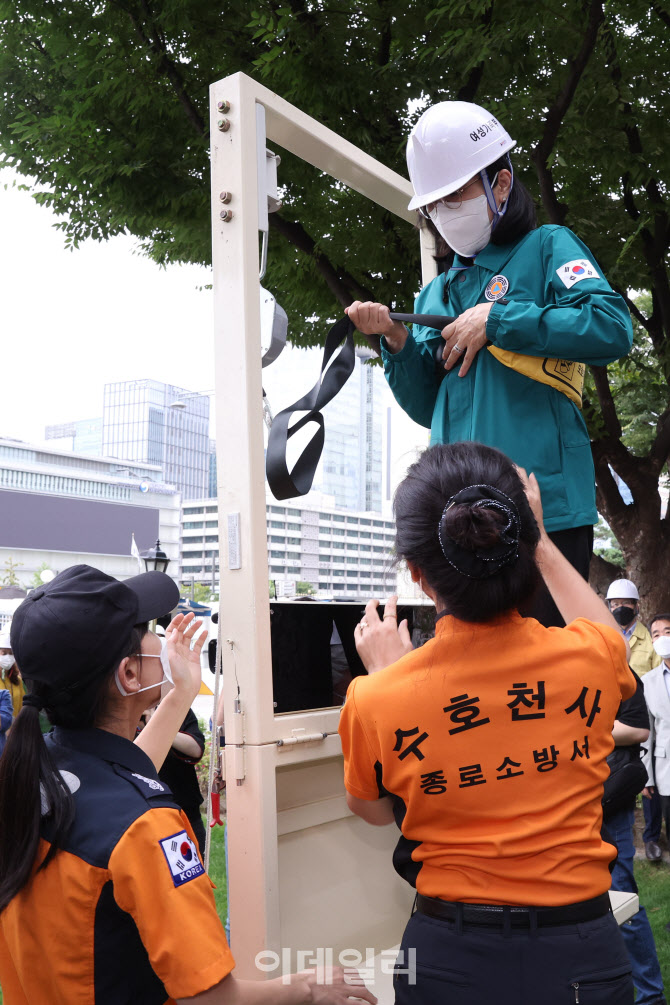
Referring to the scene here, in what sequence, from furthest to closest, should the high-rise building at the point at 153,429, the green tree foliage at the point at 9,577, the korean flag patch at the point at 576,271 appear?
1. the high-rise building at the point at 153,429
2. the green tree foliage at the point at 9,577
3. the korean flag patch at the point at 576,271

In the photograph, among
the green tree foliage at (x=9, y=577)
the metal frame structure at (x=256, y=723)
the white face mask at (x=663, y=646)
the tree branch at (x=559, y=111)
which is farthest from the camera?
the green tree foliage at (x=9, y=577)

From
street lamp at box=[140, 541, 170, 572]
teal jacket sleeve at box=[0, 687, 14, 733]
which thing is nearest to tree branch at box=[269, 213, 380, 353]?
teal jacket sleeve at box=[0, 687, 14, 733]

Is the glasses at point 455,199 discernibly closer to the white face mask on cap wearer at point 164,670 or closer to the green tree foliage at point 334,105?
the white face mask on cap wearer at point 164,670

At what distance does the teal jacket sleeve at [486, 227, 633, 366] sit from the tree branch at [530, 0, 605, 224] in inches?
170

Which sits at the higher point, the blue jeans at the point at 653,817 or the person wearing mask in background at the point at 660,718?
the person wearing mask in background at the point at 660,718

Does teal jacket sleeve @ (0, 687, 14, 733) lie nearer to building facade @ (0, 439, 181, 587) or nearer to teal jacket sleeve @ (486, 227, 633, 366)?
teal jacket sleeve @ (486, 227, 633, 366)

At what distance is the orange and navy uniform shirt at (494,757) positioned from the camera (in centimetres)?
142

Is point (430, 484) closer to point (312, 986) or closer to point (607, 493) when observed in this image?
point (312, 986)

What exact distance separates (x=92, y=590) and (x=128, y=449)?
80481 mm

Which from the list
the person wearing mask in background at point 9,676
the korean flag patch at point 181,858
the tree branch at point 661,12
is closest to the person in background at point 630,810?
the korean flag patch at point 181,858

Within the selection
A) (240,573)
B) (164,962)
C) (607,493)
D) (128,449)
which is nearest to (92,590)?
(240,573)

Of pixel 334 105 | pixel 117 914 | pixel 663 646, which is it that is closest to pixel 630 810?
pixel 663 646

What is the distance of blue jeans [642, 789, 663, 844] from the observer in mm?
8258

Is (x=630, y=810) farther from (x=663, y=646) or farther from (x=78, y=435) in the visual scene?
(x=78, y=435)
